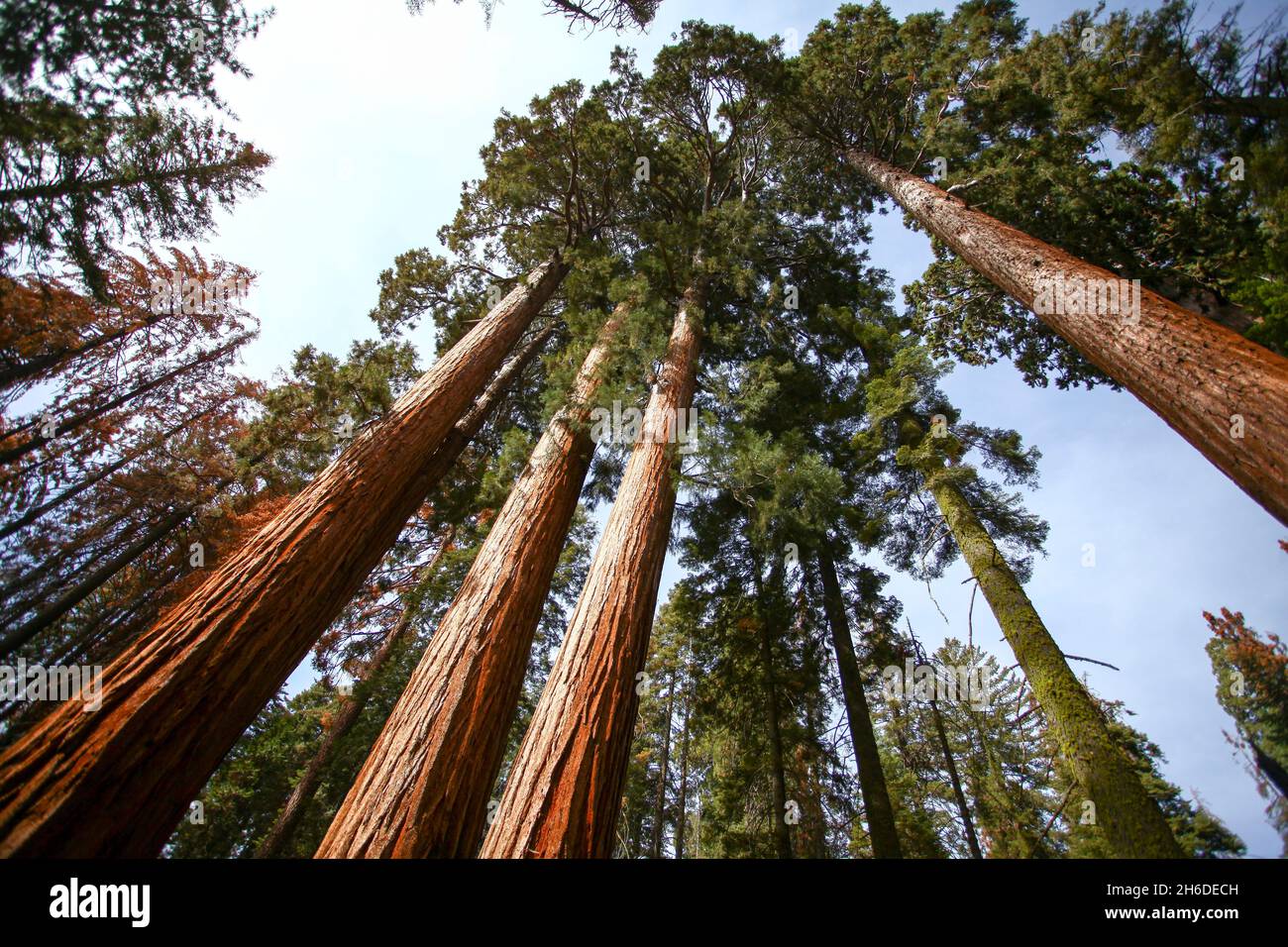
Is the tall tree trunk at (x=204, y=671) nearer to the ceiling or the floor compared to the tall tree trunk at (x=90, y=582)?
nearer to the floor

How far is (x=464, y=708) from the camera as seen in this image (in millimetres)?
3199

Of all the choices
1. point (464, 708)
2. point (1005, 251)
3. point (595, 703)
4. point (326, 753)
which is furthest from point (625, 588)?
point (326, 753)

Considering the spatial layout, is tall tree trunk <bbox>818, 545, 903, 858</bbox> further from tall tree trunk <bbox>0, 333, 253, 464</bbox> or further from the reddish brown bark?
tall tree trunk <bbox>0, 333, 253, 464</bbox>

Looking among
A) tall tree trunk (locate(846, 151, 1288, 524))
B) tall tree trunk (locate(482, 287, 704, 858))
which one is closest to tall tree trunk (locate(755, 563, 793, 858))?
tall tree trunk (locate(482, 287, 704, 858))

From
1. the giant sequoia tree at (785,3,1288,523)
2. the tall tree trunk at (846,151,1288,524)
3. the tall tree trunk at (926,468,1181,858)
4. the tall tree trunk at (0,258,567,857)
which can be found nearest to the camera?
the tall tree trunk at (0,258,567,857)

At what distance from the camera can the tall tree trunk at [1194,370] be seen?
255 centimetres

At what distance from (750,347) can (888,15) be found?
27.5ft

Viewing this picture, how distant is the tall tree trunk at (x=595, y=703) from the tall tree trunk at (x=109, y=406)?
37.5 ft

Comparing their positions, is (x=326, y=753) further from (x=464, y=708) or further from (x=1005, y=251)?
(x=1005, y=251)

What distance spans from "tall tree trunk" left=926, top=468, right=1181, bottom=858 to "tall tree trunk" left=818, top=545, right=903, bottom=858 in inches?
90.7

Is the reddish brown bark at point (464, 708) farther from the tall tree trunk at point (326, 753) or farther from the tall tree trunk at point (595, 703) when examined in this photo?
the tall tree trunk at point (326, 753)

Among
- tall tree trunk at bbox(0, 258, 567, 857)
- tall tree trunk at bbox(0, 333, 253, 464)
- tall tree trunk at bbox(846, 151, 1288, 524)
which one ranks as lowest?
tall tree trunk at bbox(0, 258, 567, 857)

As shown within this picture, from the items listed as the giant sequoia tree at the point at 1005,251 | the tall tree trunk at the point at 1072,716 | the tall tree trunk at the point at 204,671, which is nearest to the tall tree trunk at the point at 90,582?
the tall tree trunk at the point at 204,671

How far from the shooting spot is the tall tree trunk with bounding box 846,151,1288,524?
8.36ft
